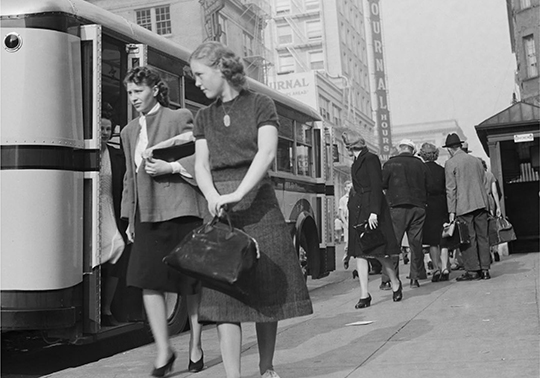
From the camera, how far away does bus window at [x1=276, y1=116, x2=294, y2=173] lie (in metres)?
10.1

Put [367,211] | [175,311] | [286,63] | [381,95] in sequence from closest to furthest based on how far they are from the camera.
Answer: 1. [175,311]
2. [367,211]
3. [381,95]
4. [286,63]

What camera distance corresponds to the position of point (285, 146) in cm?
1046

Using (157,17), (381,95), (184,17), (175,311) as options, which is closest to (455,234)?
(175,311)

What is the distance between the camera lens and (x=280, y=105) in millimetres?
10445

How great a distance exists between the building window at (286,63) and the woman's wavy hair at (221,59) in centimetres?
6436

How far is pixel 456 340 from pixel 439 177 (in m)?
5.54

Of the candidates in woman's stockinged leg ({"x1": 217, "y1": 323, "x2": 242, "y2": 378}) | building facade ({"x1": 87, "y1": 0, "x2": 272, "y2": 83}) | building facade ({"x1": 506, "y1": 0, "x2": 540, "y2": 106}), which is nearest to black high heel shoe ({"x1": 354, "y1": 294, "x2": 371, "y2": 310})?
woman's stockinged leg ({"x1": 217, "y1": 323, "x2": 242, "y2": 378})

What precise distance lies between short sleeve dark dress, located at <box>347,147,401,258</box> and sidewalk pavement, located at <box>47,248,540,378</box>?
61 centimetres

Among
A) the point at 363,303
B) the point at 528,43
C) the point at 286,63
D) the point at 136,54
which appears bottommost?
the point at 363,303

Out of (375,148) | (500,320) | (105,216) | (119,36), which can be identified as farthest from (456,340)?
(375,148)

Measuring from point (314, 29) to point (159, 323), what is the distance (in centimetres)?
6846

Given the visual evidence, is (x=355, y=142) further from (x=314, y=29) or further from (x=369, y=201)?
(x=314, y=29)

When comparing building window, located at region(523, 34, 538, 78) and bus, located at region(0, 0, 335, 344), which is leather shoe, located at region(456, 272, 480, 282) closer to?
bus, located at region(0, 0, 335, 344)

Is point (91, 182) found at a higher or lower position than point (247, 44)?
lower
